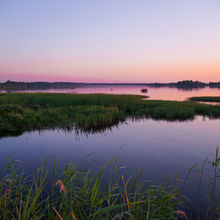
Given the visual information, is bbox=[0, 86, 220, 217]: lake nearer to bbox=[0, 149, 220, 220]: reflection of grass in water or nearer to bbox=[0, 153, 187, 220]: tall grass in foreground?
bbox=[0, 149, 220, 220]: reflection of grass in water

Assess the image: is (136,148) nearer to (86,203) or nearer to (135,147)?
(135,147)

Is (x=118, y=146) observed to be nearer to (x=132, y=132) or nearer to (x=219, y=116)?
(x=132, y=132)

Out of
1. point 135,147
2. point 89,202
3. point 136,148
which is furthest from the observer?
point 135,147

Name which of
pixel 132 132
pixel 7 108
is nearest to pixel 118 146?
pixel 132 132

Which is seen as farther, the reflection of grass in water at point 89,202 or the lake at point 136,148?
the lake at point 136,148

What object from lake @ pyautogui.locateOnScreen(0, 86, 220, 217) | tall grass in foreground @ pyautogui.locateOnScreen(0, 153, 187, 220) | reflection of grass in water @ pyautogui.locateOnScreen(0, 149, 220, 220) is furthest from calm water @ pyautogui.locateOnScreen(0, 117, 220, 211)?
tall grass in foreground @ pyautogui.locateOnScreen(0, 153, 187, 220)

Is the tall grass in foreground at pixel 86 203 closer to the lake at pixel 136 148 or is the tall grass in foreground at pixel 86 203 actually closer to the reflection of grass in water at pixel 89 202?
the reflection of grass in water at pixel 89 202

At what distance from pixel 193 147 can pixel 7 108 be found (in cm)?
1501

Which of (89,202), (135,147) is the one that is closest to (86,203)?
(89,202)

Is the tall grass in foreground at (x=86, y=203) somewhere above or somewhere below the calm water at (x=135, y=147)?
above

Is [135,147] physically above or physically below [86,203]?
below

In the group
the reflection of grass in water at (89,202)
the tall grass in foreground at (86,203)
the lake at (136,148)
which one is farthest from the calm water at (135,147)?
the tall grass in foreground at (86,203)

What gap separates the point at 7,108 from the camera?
48.6 feet

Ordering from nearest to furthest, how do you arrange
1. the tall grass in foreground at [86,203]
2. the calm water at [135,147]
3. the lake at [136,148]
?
1. the tall grass in foreground at [86,203]
2. the lake at [136,148]
3. the calm water at [135,147]
